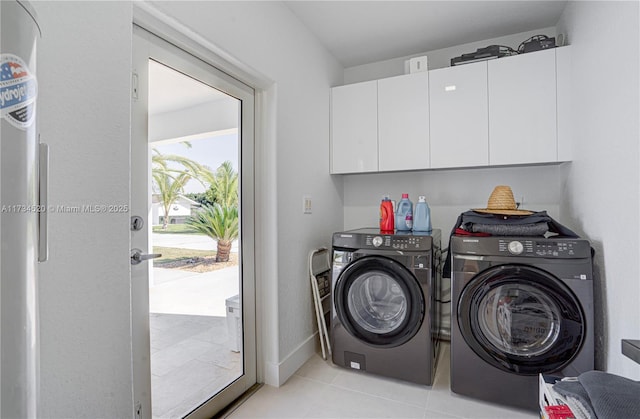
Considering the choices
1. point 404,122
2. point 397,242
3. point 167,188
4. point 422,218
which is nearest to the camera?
point 167,188

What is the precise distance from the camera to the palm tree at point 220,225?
168 cm

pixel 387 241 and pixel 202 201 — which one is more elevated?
pixel 202 201

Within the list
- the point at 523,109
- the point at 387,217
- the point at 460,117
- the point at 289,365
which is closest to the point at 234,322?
Result: the point at 289,365

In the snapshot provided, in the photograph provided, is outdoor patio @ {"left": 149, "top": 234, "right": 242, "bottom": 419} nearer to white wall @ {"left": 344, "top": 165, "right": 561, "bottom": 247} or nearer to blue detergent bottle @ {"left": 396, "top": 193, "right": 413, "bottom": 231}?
blue detergent bottle @ {"left": 396, "top": 193, "right": 413, "bottom": 231}

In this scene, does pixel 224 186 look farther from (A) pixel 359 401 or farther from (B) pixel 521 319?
(B) pixel 521 319

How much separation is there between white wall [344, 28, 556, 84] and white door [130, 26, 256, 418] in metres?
1.49

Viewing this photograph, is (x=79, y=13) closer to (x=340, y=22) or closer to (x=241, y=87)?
(x=241, y=87)

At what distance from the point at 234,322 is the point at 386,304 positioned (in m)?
0.98

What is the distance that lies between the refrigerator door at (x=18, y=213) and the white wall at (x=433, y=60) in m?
2.75

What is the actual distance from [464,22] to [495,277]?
1.84m

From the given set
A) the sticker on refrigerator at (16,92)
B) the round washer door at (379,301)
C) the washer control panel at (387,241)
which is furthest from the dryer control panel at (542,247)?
the sticker on refrigerator at (16,92)

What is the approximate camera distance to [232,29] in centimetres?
165

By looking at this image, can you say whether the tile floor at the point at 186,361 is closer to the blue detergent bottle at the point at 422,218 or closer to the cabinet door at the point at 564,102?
the blue detergent bottle at the point at 422,218

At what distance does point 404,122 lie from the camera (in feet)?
8.27
